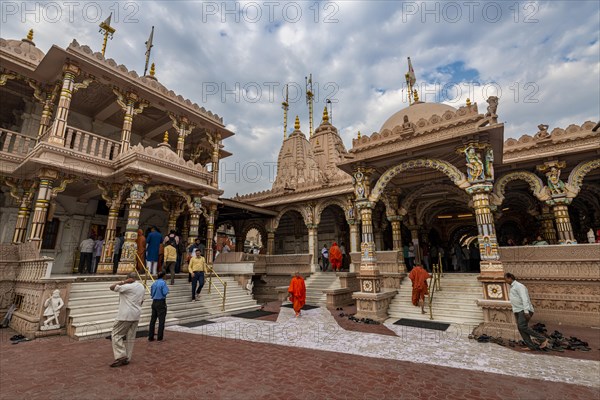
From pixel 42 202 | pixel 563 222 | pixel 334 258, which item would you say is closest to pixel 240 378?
pixel 42 202

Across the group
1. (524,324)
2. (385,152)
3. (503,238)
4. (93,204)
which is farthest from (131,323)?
(503,238)

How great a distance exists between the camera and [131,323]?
4773 millimetres

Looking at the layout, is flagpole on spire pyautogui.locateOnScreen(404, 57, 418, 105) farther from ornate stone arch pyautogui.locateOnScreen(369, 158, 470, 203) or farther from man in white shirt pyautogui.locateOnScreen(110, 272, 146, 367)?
man in white shirt pyautogui.locateOnScreen(110, 272, 146, 367)

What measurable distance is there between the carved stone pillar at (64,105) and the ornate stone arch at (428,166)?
11.1 metres

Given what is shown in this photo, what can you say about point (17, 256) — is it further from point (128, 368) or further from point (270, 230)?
point (270, 230)

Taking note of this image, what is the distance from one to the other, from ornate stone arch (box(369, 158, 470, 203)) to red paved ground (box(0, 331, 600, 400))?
584cm

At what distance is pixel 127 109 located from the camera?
11703 millimetres

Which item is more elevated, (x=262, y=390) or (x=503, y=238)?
(x=503, y=238)

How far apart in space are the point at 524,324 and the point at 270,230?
14875mm

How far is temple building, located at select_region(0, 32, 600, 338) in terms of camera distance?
27.5 ft

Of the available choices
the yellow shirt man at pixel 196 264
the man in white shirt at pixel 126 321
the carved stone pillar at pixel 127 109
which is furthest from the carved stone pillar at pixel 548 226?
the carved stone pillar at pixel 127 109

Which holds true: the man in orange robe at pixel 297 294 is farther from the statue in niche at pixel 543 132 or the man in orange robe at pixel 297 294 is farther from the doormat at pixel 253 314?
the statue in niche at pixel 543 132

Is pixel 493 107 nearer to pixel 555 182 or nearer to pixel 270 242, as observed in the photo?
pixel 555 182

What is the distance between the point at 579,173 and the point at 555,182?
0.86 m
